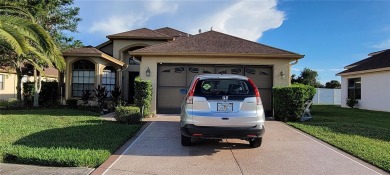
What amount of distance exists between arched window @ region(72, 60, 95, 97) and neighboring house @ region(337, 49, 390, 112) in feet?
55.5

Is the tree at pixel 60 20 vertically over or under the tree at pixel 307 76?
over

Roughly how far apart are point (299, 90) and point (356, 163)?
6.18m

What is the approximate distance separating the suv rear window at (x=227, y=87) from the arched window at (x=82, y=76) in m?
11.8

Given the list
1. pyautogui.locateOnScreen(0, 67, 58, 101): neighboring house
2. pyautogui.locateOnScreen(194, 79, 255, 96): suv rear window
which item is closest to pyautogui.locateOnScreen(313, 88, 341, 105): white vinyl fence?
pyautogui.locateOnScreen(0, 67, 58, 101): neighboring house

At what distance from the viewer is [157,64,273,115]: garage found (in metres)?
13.9

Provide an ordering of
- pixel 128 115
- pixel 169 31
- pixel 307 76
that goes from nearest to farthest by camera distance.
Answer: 1. pixel 128 115
2. pixel 169 31
3. pixel 307 76

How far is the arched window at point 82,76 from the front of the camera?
1767 centimetres

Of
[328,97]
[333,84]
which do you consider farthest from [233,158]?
[333,84]

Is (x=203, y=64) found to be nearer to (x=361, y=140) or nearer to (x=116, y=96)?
(x=116, y=96)

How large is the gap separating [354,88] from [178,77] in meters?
15.9

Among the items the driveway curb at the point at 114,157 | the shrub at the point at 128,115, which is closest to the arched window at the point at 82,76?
the shrub at the point at 128,115

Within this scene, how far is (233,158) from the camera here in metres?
6.46

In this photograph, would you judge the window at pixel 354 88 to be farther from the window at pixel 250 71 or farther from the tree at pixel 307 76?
the tree at pixel 307 76

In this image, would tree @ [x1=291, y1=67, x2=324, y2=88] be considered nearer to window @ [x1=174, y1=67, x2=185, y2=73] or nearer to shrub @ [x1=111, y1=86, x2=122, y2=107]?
shrub @ [x1=111, y1=86, x2=122, y2=107]
